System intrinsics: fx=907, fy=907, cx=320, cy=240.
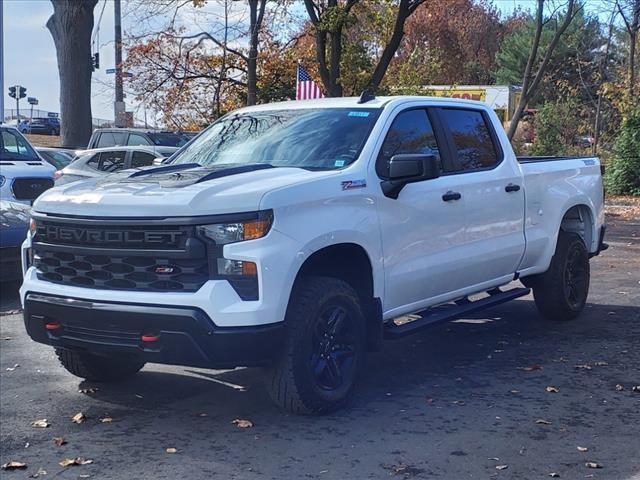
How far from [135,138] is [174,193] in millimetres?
16217

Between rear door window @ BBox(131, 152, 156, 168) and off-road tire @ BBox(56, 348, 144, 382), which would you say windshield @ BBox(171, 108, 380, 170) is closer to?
off-road tire @ BBox(56, 348, 144, 382)

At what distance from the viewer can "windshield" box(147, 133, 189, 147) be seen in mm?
20234

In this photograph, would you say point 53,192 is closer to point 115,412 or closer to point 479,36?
point 115,412

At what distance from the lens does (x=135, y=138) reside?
2097cm

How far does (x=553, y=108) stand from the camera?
92.7 ft

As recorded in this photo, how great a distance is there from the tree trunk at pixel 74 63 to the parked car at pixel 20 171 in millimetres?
12315

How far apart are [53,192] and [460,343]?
12.2ft

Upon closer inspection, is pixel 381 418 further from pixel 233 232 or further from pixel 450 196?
pixel 450 196

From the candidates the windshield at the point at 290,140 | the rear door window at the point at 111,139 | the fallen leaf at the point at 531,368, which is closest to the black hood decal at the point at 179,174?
the windshield at the point at 290,140

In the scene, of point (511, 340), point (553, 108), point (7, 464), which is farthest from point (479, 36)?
point (7, 464)

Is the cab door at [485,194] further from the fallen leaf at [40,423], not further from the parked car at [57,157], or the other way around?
the parked car at [57,157]

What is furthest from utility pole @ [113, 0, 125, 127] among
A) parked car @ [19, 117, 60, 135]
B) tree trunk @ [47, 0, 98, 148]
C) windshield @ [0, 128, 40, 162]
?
parked car @ [19, 117, 60, 135]

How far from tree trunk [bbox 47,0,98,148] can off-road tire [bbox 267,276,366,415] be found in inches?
831

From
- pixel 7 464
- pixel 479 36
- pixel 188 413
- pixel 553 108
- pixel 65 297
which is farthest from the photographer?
pixel 479 36
